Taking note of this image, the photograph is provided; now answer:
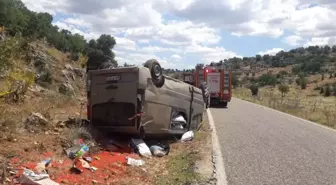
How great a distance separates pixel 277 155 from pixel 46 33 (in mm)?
28823

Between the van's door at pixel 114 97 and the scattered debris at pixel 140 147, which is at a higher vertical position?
the van's door at pixel 114 97

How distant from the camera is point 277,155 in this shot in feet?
31.1

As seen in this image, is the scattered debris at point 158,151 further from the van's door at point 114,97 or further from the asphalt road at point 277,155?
the asphalt road at point 277,155

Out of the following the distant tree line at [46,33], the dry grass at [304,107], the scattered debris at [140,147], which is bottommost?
the dry grass at [304,107]

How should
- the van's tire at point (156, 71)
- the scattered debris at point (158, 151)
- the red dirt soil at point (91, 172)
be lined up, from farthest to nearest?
the van's tire at point (156, 71), the scattered debris at point (158, 151), the red dirt soil at point (91, 172)

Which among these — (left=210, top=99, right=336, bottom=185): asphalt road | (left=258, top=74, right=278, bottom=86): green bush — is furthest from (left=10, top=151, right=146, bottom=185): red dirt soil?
(left=258, top=74, right=278, bottom=86): green bush

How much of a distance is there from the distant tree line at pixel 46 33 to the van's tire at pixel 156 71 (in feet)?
19.0

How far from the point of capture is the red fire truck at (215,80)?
28.6 metres

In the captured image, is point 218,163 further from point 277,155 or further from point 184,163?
point 277,155

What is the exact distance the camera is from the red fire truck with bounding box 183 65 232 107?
93.9 ft

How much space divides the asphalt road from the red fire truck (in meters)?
13.9

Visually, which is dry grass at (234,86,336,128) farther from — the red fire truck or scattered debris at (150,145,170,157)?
scattered debris at (150,145,170,157)

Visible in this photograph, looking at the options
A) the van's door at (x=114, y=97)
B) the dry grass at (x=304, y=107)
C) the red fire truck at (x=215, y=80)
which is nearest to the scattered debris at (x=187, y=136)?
the van's door at (x=114, y=97)

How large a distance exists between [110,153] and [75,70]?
1540cm
